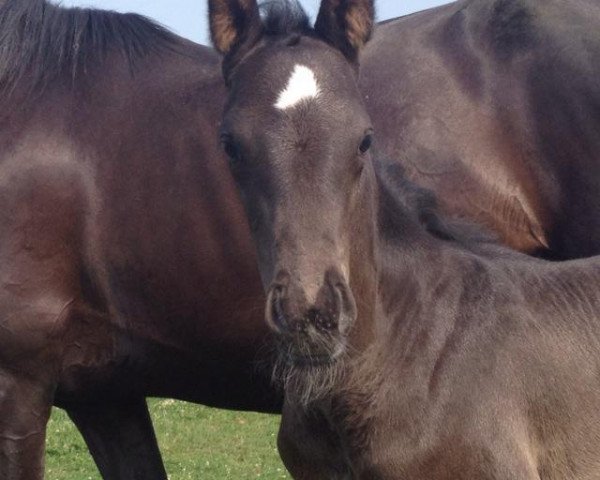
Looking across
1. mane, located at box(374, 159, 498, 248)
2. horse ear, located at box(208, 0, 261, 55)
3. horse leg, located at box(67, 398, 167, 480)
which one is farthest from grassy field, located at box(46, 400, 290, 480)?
horse ear, located at box(208, 0, 261, 55)

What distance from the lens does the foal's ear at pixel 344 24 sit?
175 inches

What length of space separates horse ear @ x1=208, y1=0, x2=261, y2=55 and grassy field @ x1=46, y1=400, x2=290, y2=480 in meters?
4.14

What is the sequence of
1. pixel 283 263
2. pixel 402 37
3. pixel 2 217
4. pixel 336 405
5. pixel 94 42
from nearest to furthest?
pixel 283 263 < pixel 336 405 < pixel 2 217 < pixel 94 42 < pixel 402 37

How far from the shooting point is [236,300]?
206 inches

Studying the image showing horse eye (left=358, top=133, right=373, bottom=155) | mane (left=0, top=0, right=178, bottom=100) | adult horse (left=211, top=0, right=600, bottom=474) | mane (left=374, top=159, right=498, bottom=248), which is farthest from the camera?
mane (left=0, top=0, right=178, bottom=100)

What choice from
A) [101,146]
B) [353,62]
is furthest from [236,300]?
[353,62]

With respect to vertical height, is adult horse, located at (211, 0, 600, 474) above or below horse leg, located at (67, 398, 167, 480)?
above

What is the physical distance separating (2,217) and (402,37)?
1.93m

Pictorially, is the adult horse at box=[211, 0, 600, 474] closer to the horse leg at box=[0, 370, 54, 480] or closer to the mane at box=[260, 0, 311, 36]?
the mane at box=[260, 0, 311, 36]

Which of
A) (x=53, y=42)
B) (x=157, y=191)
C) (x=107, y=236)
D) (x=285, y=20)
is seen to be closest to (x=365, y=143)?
(x=285, y=20)

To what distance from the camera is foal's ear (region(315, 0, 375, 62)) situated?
14.6 ft

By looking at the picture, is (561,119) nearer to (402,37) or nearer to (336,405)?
(402,37)

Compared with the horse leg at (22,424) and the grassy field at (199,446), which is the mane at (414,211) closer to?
the horse leg at (22,424)

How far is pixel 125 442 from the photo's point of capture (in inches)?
223
